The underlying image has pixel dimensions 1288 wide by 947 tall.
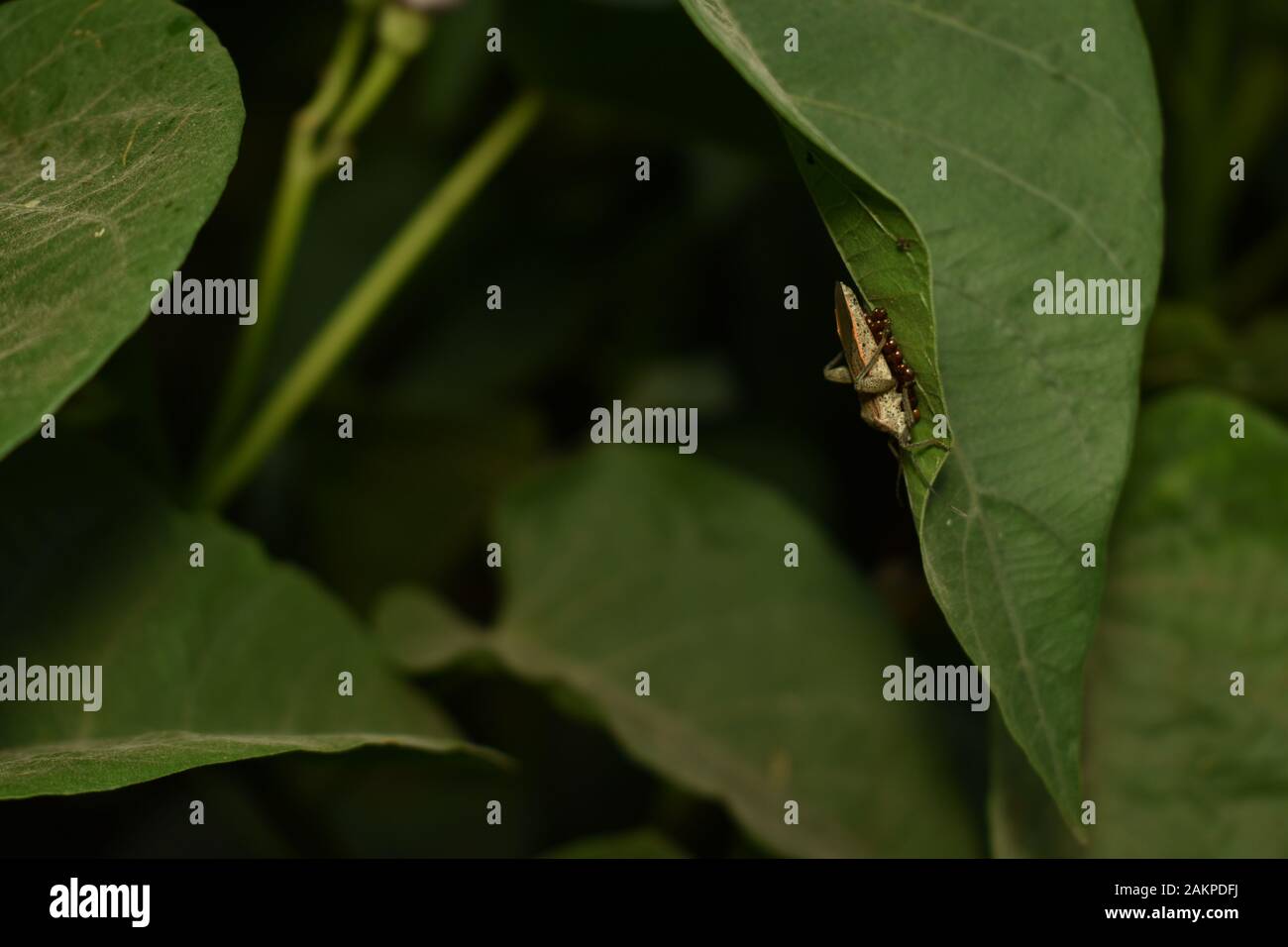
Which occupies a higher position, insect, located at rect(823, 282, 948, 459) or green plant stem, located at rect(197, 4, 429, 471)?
green plant stem, located at rect(197, 4, 429, 471)

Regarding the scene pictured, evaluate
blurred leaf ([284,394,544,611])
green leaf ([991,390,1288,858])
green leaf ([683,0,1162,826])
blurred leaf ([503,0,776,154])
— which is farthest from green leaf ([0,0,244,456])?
blurred leaf ([284,394,544,611])

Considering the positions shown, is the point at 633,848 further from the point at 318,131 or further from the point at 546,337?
the point at 546,337

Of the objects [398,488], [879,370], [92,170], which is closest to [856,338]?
[879,370]

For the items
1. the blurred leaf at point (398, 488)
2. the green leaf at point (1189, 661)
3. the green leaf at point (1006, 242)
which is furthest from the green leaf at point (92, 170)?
the blurred leaf at point (398, 488)

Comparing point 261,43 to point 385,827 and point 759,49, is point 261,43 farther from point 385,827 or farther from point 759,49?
point 759,49

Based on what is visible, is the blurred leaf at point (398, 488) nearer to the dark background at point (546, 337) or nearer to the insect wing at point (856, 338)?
the dark background at point (546, 337)

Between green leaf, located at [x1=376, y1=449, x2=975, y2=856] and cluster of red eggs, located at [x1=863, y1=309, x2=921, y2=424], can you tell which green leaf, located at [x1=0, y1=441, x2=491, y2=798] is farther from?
cluster of red eggs, located at [x1=863, y1=309, x2=921, y2=424]

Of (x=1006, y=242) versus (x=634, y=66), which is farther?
(x=634, y=66)
